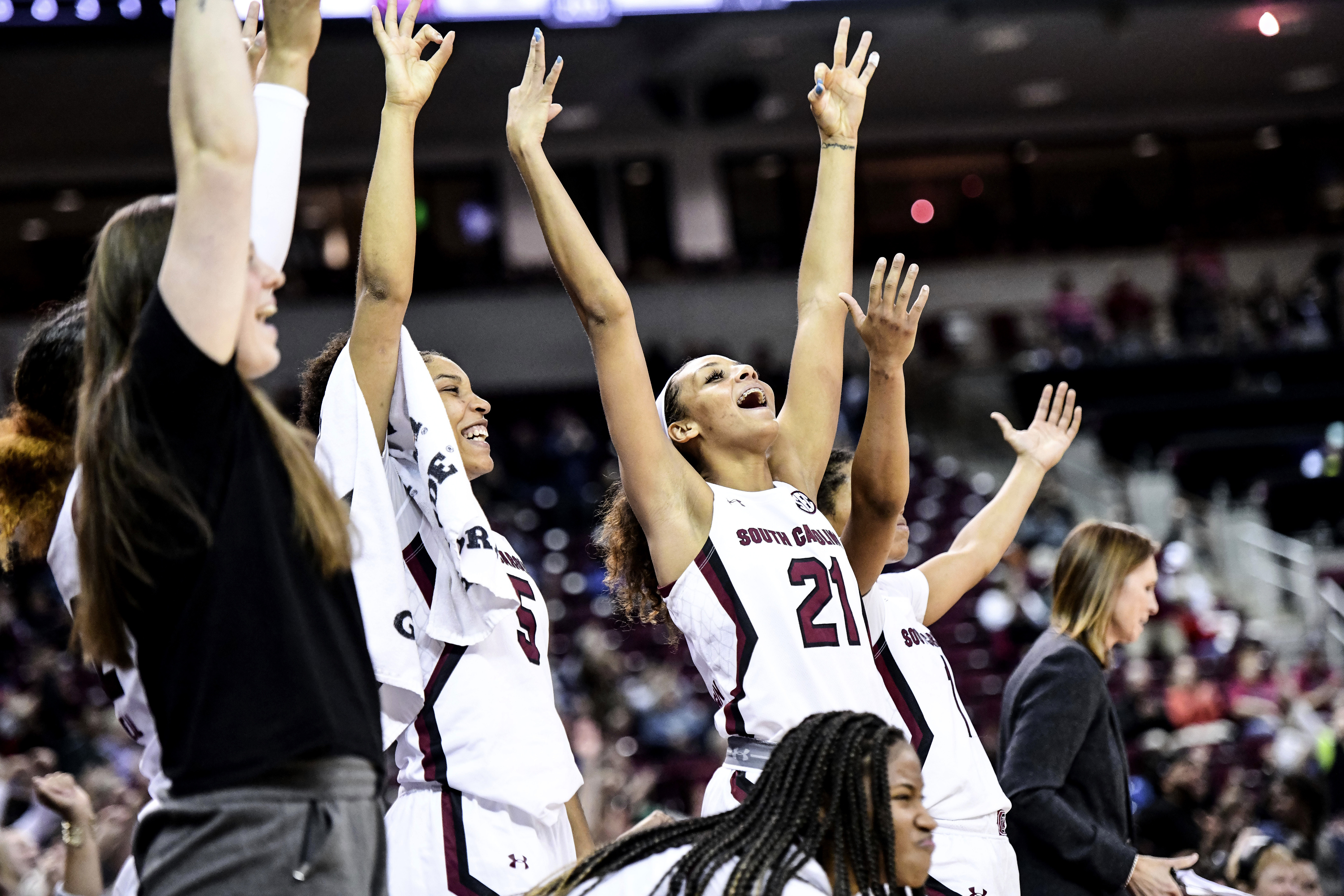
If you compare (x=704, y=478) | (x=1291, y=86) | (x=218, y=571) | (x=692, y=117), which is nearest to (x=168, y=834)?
(x=218, y=571)

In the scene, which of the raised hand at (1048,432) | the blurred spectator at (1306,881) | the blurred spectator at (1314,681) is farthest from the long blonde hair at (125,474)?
the blurred spectator at (1314,681)

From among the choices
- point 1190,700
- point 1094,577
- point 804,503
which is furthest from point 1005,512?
point 1190,700

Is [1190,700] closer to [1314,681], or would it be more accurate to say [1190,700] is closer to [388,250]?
[1314,681]

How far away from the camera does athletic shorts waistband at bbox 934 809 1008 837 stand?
296cm

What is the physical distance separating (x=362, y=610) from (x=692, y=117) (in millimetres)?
15057

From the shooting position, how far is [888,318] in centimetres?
315

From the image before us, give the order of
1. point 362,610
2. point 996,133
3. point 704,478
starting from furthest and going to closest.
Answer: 1. point 996,133
2. point 704,478
3. point 362,610

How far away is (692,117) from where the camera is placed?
55.0 feet

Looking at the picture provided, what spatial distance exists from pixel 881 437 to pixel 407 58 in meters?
1.34

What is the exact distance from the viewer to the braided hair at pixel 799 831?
2025 millimetres

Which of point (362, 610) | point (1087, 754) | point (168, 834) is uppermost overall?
point (362, 610)

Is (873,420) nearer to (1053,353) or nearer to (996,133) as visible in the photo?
(1053,353)

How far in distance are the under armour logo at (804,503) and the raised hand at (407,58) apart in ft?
3.56

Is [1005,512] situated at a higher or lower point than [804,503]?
lower
